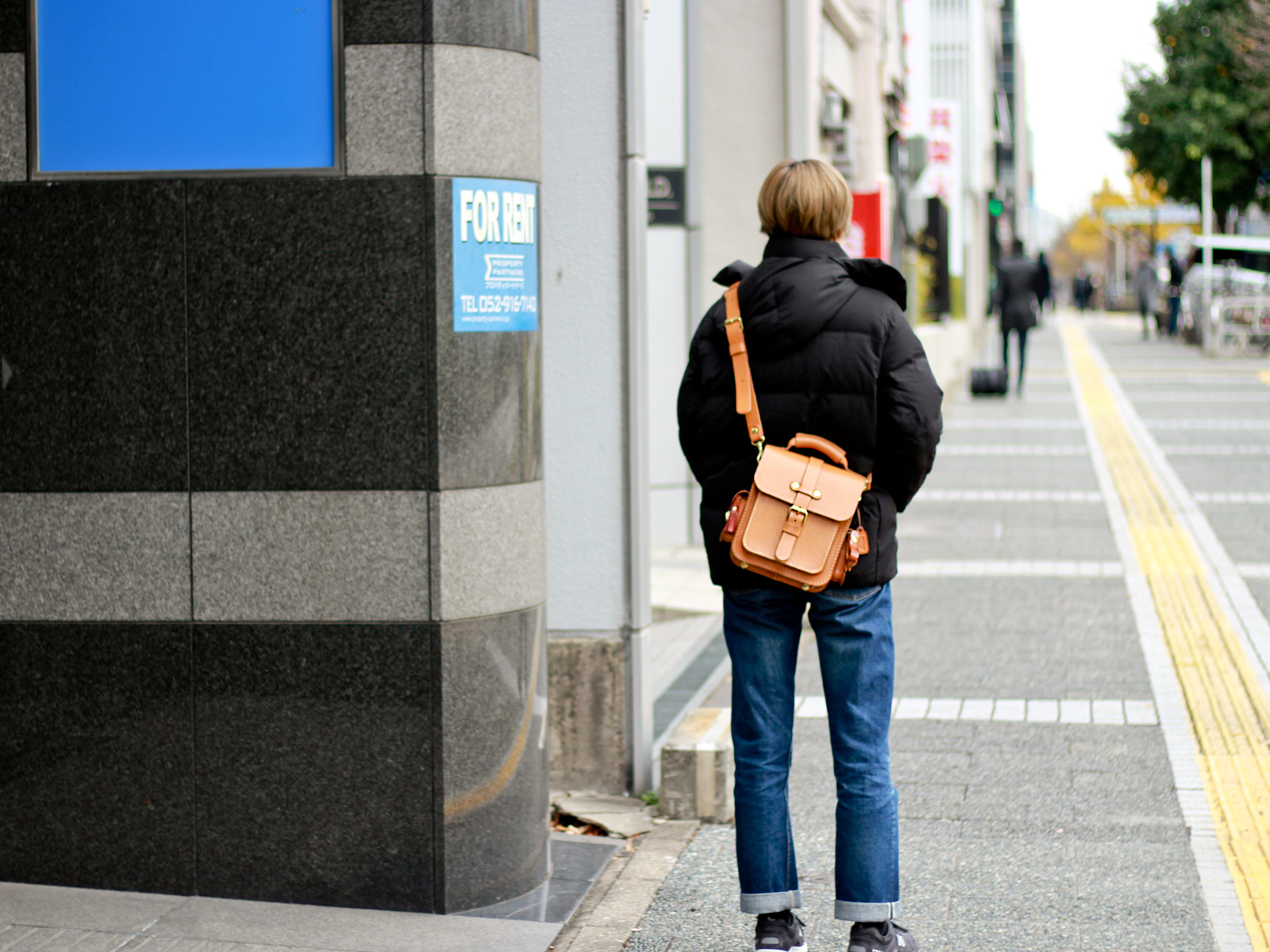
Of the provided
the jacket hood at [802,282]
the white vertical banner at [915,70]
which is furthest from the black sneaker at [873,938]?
the white vertical banner at [915,70]

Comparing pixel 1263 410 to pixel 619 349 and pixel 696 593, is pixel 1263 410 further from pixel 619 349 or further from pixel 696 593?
pixel 619 349

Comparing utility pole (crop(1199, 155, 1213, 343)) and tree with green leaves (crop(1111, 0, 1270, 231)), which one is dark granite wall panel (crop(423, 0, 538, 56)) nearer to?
utility pole (crop(1199, 155, 1213, 343))

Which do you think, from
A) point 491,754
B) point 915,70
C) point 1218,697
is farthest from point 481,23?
point 915,70

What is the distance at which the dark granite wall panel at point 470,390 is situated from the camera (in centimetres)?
408

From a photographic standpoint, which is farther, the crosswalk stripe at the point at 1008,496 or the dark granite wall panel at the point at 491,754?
the crosswalk stripe at the point at 1008,496

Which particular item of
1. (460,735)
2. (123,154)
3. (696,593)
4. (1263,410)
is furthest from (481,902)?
(1263,410)

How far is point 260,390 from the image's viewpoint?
13.6 ft

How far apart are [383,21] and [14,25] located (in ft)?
3.11

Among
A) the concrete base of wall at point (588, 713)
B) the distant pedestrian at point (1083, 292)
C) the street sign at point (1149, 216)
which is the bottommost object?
the concrete base of wall at point (588, 713)

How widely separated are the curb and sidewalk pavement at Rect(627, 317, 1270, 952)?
45 mm

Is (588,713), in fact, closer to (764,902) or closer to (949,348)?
(764,902)

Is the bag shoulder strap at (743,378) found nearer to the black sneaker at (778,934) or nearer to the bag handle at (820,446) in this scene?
the bag handle at (820,446)

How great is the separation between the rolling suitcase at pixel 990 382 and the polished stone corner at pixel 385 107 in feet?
57.1

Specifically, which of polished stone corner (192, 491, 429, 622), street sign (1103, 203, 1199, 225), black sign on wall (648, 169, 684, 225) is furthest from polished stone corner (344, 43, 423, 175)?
street sign (1103, 203, 1199, 225)
